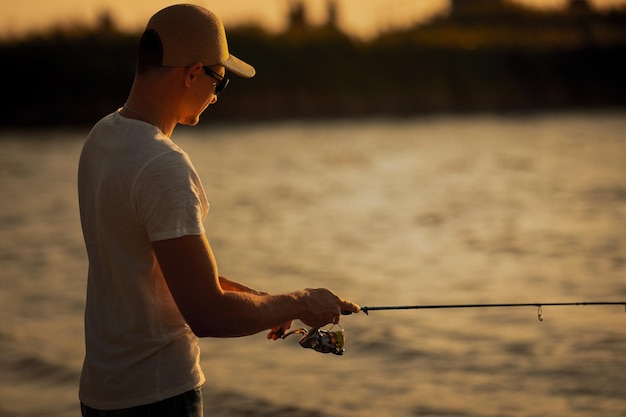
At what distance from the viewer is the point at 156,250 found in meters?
2.18

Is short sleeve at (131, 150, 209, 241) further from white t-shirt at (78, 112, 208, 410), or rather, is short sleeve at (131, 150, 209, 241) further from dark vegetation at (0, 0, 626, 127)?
dark vegetation at (0, 0, 626, 127)

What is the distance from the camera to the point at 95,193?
2.29m

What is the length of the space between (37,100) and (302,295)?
3098 cm

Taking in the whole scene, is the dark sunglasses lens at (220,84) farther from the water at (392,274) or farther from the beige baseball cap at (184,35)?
the water at (392,274)

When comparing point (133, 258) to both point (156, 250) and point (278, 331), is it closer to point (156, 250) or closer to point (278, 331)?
point (156, 250)

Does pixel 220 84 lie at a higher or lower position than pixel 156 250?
higher

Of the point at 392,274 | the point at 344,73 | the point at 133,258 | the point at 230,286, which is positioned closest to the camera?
the point at 133,258

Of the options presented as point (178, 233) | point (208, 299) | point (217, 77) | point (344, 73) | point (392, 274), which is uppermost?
point (344, 73)

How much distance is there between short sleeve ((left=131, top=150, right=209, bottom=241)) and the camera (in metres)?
2.15

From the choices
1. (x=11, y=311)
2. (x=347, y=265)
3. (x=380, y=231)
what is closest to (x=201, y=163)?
Answer: (x=380, y=231)

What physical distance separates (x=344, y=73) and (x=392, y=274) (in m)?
26.9

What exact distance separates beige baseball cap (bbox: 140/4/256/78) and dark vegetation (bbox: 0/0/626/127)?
30331 mm

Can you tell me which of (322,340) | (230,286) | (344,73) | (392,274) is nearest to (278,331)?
(230,286)

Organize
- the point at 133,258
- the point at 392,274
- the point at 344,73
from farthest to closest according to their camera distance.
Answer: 1. the point at 344,73
2. the point at 392,274
3. the point at 133,258
